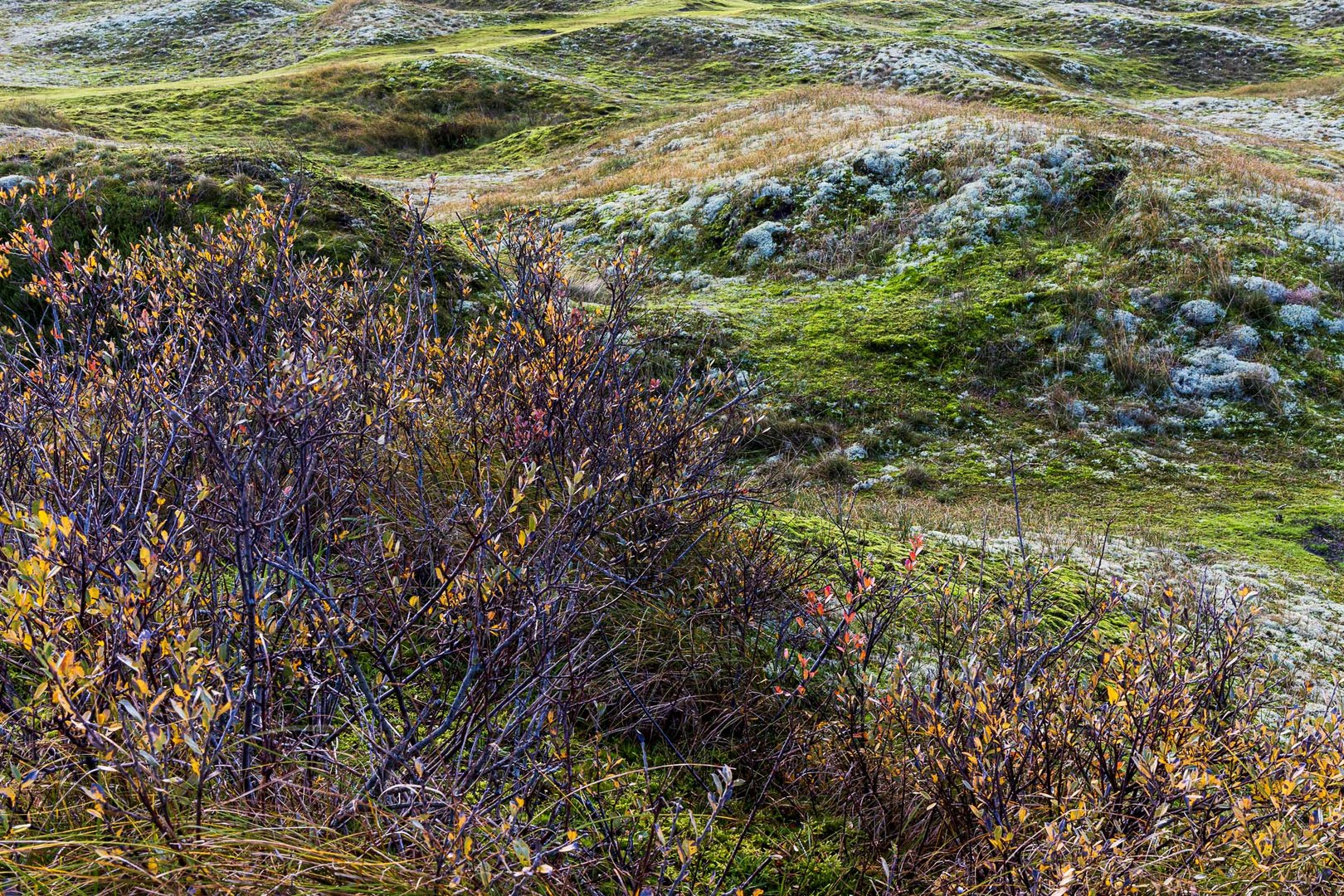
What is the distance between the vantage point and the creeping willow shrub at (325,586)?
6.38 ft

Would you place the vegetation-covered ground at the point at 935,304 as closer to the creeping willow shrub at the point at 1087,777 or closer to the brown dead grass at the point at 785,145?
the creeping willow shrub at the point at 1087,777

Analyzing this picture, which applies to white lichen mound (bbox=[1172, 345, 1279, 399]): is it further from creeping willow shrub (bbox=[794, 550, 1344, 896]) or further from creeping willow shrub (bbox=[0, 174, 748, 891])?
creeping willow shrub (bbox=[0, 174, 748, 891])

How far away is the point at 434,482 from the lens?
4.48 meters

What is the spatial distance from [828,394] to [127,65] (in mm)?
48436

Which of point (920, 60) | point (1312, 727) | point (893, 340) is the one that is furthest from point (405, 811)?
point (920, 60)

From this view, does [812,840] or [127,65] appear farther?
[127,65]

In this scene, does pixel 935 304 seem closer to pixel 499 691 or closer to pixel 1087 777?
pixel 1087 777

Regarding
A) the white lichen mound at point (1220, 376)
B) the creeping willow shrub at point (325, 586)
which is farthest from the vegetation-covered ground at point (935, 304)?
the creeping willow shrub at point (325, 586)

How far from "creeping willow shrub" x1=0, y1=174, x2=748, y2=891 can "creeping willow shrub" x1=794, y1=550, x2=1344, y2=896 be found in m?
0.88

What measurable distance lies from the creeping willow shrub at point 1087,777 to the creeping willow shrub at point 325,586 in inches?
34.5

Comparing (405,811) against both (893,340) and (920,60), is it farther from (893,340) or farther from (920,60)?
(920,60)

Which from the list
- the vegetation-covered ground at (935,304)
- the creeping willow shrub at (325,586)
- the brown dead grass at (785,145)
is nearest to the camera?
the creeping willow shrub at (325,586)

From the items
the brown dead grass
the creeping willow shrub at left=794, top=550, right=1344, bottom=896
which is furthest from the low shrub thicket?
the brown dead grass

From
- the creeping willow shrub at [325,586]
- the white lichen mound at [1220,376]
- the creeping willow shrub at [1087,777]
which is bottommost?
the white lichen mound at [1220,376]
